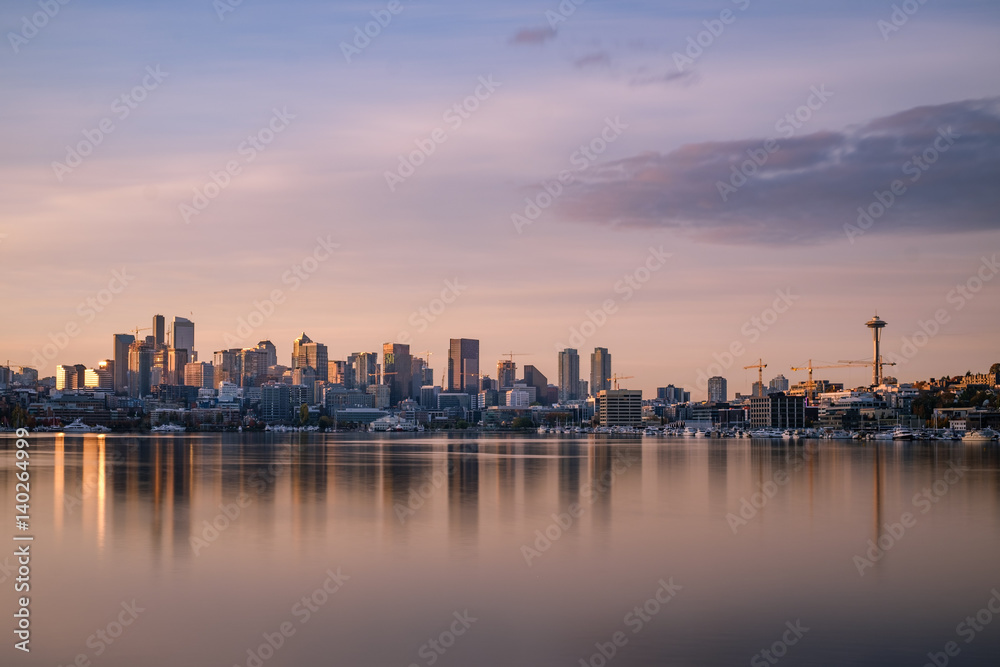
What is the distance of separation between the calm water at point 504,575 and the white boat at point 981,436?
103263 mm

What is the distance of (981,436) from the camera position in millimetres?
148125

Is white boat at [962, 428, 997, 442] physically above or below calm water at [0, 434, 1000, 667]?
below

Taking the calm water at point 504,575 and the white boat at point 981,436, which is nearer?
the calm water at point 504,575

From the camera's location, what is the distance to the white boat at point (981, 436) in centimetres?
14650

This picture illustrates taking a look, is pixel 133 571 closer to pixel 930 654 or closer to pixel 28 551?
pixel 28 551

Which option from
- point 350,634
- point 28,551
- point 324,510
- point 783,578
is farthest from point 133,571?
point 783,578

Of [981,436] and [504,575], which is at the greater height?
[504,575]

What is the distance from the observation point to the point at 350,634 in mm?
21781

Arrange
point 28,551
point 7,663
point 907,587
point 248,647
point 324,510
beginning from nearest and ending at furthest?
point 7,663 → point 248,647 → point 907,587 → point 28,551 → point 324,510

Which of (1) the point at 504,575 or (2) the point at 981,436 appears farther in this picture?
(2) the point at 981,436

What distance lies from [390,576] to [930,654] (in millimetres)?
13852

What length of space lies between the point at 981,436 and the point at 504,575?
458ft

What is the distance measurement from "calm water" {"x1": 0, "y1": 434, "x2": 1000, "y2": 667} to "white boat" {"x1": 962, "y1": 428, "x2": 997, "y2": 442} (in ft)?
339

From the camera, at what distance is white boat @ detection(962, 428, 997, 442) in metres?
146
